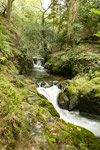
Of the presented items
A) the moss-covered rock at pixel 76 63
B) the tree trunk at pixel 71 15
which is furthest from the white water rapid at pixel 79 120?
the tree trunk at pixel 71 15

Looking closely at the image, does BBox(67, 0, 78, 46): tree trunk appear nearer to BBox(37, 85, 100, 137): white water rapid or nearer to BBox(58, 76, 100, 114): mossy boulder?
BBox(58, 76, 100, 114): mossy boulder

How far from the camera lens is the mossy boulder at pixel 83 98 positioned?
16.7 ft

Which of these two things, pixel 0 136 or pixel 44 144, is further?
pixel 44 144

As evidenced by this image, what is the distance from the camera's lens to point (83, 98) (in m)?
5.29

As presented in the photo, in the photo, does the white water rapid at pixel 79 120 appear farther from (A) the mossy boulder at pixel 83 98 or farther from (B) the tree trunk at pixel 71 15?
(B) the tree trunk at pixel 71 15

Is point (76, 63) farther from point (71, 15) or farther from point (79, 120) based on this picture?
point (71, 15)

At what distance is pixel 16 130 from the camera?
57.6 inches

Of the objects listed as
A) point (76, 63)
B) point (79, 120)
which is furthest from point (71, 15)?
point (79, 120)

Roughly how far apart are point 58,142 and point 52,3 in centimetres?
1578

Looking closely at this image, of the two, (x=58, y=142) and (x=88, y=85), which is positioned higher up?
(x=58, y=142)

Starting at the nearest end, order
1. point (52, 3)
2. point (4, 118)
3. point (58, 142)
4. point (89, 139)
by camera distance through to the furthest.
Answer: point (4, 118), point (58, 142), point (89, 139), point (52, 3)

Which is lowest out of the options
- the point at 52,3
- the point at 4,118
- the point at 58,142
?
the point at 58,142

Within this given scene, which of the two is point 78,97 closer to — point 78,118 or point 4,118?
point 78,118

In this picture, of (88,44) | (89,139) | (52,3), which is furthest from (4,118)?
(52,3)
